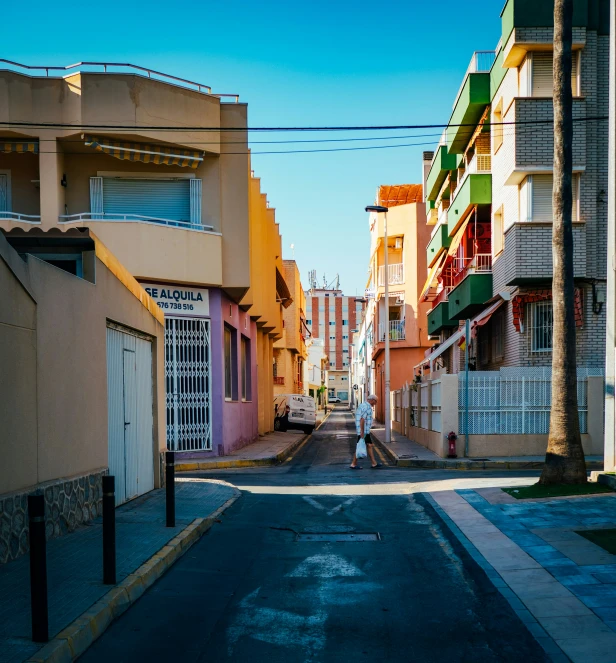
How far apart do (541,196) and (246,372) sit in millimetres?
15113

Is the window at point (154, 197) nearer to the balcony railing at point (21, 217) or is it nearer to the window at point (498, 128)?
the balcony railing at point (21, 217)

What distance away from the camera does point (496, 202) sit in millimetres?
24766

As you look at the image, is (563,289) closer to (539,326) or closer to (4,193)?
(539,326)

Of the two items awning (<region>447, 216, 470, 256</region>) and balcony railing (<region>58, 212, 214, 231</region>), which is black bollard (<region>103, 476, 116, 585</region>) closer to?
balcony railing (<region>58, 212, 214, 231</region>)

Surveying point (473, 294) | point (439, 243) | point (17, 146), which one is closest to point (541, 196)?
point (473, 294)

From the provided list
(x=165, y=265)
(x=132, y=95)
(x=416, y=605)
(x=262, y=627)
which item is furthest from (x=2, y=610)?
(x=132, y=95)

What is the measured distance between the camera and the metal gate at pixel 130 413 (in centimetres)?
1206

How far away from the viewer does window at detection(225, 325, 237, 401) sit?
87.1 ft

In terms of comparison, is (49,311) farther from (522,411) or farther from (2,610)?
(522,411)

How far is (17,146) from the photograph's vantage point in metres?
21.0

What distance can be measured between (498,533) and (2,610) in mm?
5979

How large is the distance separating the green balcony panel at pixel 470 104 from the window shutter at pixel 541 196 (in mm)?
4288

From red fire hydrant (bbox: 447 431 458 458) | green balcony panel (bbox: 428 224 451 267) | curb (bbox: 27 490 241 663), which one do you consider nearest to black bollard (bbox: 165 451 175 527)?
curb (bbox: 27 490 241 663)

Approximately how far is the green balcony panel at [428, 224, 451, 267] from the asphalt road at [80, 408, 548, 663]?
23.4 meters
